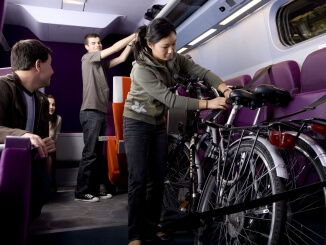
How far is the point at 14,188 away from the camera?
1.43 m

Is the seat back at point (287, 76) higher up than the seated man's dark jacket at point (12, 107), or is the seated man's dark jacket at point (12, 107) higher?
the seat back at point (287, 76)

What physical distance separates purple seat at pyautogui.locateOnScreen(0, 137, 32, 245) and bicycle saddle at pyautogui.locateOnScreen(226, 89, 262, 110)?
3.66 ft

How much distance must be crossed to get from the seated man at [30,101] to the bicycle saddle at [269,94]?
115 cm

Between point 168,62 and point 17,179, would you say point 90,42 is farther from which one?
point 17,179

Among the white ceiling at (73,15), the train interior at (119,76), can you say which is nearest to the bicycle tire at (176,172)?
the train interior at (119,76)

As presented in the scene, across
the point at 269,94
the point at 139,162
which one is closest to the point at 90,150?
the point at 139,162

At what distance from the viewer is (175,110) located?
10.4ft

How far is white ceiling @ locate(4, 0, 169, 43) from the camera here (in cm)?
618

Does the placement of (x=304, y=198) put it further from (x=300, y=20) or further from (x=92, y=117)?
(x=92, y=117)

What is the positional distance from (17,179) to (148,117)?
945mm

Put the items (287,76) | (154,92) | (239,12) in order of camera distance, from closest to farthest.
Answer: (154,92) → (287,76) → (239,12)

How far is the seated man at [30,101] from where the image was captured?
1758mm

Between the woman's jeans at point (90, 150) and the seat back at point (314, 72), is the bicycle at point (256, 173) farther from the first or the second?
the woman's jeans at point (90, 150)

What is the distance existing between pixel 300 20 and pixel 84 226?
8.90 feet
